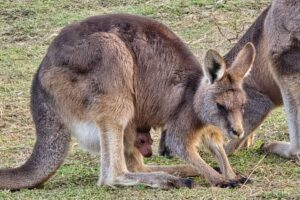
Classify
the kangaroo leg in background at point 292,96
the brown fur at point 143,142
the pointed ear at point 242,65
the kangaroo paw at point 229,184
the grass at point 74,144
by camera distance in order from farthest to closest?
the kangaroo leg in background at point 292,96 → the brown fur at point 143,142 → the pointed ear at point 242,65 → the kangaroo paw at point 229,184 → the grass at point 74,144

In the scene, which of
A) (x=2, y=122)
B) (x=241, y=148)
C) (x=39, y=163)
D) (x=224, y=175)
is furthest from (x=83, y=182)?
(x=2, y=122)

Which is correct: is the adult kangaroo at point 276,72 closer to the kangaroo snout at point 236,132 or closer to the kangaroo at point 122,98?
the kangaroo at point 122,98

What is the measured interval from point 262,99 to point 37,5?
5669mm

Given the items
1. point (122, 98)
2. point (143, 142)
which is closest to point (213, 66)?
point (122, 98)

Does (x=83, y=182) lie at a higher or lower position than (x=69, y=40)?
lower

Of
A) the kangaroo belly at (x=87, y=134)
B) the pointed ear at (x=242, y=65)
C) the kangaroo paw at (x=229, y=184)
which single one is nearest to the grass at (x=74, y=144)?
the kangaroo paw at (x=229, y=184)

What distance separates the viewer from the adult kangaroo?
22.9 feet

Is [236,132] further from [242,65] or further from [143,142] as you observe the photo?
[143,142]

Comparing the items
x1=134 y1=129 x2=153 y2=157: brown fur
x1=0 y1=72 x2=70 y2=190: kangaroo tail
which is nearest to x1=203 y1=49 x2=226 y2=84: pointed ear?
x1=134 y1=129 x2=153 y2=157: brown fur

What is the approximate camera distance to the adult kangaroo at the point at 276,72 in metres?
6.96

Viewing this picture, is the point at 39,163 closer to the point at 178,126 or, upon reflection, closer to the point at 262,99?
the point at 178,126

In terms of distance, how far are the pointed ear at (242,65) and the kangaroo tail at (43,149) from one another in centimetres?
125

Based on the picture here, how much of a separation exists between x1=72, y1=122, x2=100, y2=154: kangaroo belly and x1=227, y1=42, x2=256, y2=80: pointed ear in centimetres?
104

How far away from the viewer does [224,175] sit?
252 inches
